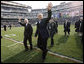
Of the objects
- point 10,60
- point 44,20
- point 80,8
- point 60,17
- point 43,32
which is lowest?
point 10,60

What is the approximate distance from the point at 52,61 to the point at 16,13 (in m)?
85.1

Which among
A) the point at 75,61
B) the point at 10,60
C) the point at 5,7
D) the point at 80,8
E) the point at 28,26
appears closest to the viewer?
the point at 75,61

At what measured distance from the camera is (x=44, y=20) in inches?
234

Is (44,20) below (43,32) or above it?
above

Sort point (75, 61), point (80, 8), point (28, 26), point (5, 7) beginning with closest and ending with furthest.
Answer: point (75, 61), point (28, 26), point (80, 8), point (5, 7)

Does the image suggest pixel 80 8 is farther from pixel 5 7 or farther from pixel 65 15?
pixel 5 7

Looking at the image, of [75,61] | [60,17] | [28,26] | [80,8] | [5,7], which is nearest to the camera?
[75,61]

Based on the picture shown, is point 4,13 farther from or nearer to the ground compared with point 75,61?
farther from the ground

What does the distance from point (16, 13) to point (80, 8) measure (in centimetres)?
4289

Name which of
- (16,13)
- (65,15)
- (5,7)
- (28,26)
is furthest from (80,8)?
(28,26)

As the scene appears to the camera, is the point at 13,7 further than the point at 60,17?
Yes

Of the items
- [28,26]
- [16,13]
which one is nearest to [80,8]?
[16,13]

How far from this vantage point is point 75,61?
575cm

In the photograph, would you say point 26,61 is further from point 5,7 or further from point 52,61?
point 5,7
